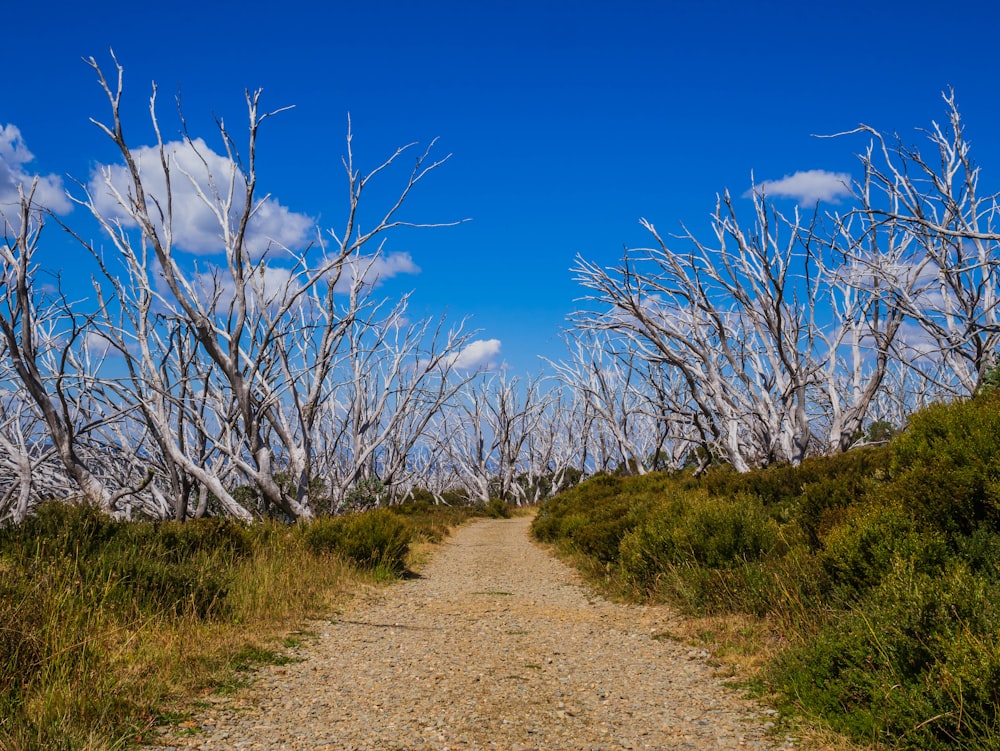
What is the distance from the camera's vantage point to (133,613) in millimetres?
5320

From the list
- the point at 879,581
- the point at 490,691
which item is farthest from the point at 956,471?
the point at 490,691

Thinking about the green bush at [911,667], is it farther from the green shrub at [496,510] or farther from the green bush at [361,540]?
the green shrub at [496,510]

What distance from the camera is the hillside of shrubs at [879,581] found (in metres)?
3.23

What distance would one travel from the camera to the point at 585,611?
7.60 meters

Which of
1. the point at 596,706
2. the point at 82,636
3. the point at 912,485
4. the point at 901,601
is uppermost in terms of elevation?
the point at 912,485

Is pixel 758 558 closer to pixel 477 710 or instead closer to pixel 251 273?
pixel 477 710

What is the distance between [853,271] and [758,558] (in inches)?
203

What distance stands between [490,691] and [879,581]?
8.92ft

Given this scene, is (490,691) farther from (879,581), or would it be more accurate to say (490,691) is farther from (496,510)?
(496,510)

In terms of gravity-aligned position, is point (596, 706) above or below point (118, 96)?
below

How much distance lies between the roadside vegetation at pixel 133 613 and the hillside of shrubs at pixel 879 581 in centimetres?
362

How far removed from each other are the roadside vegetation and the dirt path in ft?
1.16

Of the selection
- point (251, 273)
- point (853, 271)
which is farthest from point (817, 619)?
point (251, 273)

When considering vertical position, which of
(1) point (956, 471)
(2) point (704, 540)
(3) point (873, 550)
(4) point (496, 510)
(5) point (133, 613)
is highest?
(1) point (956, 471)
